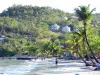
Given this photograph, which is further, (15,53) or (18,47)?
(18,47)

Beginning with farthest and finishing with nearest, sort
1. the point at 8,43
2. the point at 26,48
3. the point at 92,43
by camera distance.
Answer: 1. the point at 8,43
2. the point at 26,48
3. the point at 92,43

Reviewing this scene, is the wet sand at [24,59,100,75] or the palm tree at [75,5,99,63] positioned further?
the palm tree at [75,5,99,63]

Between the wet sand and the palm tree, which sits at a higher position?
the palm tree

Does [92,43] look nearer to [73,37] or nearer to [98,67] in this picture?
[73,37]

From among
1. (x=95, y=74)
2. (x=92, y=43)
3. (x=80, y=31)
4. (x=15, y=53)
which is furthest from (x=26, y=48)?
(x=95, y=74)

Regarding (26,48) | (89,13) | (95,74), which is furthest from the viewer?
(26,48)

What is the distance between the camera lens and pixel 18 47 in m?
191

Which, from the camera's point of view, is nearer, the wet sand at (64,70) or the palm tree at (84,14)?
the wet sand at (64,70)

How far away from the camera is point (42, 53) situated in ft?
552

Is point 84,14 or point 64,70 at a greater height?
point 84,14

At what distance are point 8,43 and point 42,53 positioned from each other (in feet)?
124

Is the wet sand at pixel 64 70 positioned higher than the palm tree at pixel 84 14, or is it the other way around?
the palm tree at pixel 84 14

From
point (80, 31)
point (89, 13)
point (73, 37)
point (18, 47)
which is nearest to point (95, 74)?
point (89, 13)

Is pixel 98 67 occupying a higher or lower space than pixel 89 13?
lower
